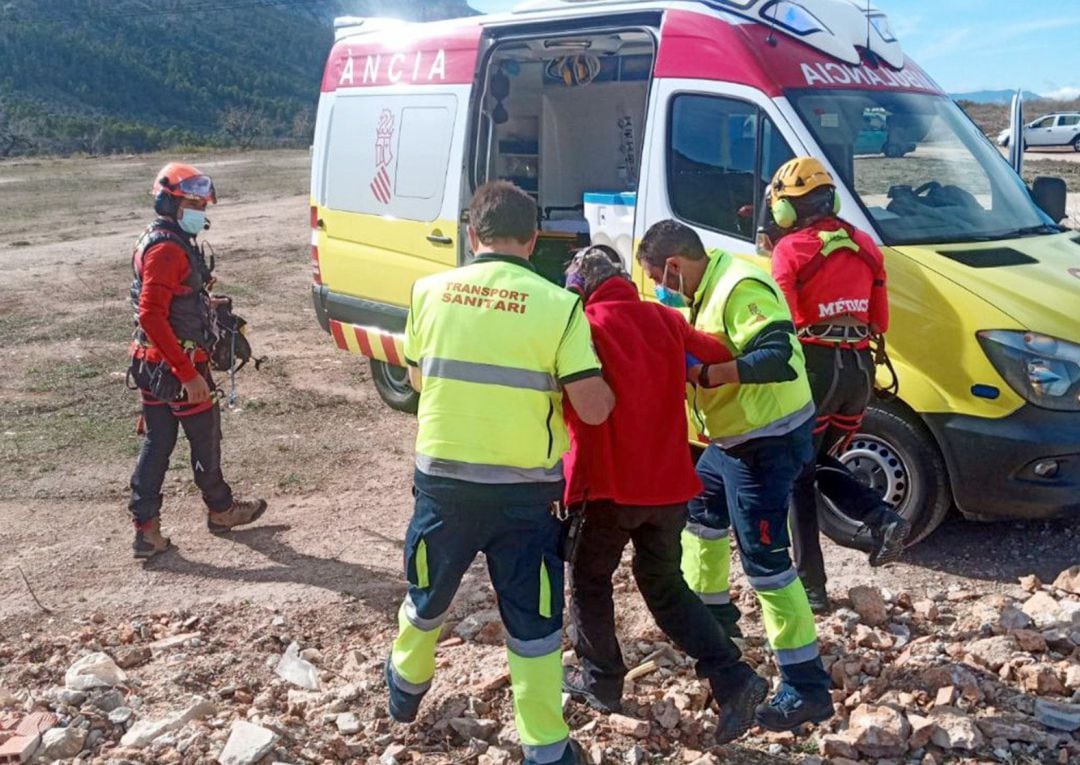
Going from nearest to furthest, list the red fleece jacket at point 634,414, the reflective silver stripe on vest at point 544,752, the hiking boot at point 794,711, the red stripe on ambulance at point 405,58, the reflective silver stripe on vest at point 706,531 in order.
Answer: the reflective silver stripe on vest at point 544,752 → the red fleece jacket at point 634,414 → the hiking boot at point 794,711 → the reflective silver stripe on vest at point 706,531 → the red stripe on ambulance at point 405,58

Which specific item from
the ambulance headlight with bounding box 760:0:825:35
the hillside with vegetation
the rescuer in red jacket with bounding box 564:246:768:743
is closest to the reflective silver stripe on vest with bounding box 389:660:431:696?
the rescuer in red jacket with bounding box 564:246:768:743

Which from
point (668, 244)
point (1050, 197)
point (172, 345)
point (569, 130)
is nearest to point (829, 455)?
point (668, 244)

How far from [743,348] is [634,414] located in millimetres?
515

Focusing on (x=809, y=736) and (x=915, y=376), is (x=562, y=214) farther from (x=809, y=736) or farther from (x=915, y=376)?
(x=809, y=736)

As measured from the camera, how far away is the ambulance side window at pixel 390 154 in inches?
270

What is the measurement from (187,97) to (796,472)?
88.9 metres

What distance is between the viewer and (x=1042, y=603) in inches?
172

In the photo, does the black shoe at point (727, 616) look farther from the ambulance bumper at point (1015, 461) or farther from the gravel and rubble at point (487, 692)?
the ambulance bumper at point (1015, 461)

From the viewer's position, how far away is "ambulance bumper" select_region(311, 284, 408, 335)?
23.7 ft

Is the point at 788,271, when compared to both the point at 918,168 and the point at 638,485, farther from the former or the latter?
the point at 918,168

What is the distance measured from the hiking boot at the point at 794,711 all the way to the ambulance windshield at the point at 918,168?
7.60 feet

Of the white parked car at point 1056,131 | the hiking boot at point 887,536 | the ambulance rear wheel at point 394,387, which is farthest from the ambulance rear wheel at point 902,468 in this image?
the white parked car at point 1056,131

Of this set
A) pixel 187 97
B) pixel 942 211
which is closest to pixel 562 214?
pixel 942 211

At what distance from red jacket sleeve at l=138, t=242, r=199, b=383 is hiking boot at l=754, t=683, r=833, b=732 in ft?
10.4
